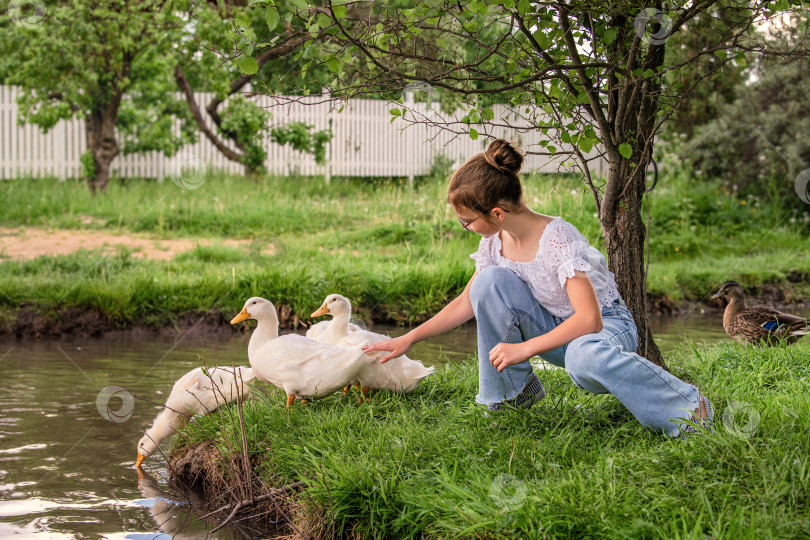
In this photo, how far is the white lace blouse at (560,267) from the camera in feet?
10.4

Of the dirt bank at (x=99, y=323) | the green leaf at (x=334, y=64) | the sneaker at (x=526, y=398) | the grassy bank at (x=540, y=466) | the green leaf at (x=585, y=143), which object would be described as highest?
the green leaf at (x=334, y=64)

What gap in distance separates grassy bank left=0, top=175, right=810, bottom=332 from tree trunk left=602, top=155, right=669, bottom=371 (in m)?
1.86

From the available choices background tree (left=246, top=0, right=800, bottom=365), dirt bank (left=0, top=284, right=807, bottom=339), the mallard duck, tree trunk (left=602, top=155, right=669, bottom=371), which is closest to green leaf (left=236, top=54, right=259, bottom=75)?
background tree (left=246, top=0, right=800, bottom=365)

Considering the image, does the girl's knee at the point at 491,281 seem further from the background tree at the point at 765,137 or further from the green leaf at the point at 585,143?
the background tree at the point at 765,137

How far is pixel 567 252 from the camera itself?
319 cm

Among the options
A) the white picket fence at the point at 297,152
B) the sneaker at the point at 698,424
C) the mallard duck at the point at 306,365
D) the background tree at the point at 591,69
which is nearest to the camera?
the sneaker at the point at 698,424

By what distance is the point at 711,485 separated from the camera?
261 cm

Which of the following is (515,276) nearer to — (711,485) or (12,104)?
(711,485)

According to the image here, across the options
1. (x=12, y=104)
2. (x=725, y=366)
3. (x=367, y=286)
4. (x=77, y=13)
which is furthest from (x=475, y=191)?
(x=12, y=104)

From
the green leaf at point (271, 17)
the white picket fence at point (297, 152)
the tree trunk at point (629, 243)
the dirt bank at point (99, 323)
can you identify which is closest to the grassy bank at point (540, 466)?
the tree trunk at point (629, 243)

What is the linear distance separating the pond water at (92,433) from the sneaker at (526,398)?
1153 millimetres

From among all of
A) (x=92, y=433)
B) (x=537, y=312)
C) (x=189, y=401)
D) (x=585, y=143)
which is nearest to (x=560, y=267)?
(x=537, y=312)

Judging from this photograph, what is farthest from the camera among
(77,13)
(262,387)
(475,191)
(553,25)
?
(77,13)

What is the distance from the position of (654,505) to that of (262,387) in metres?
3.12
